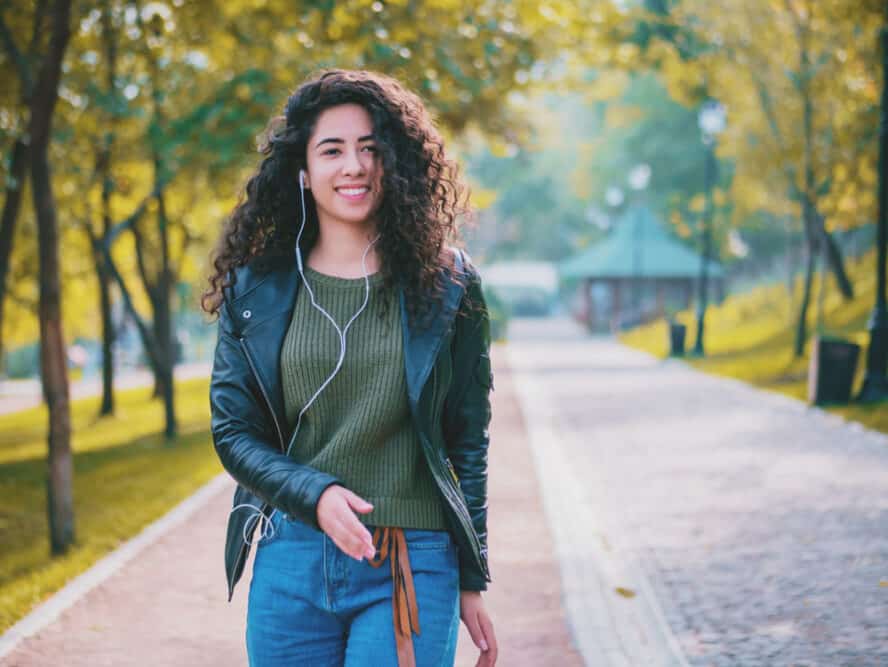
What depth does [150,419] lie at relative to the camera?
1822 centimetres

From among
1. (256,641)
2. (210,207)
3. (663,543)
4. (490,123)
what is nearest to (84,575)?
(663,543)

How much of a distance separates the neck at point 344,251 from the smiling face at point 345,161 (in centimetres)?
5

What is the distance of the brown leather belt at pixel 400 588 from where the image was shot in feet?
7.07

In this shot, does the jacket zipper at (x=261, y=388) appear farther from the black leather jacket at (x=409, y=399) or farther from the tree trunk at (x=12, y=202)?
the tree trunk at (x=12, y=202)

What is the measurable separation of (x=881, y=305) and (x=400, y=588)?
42.1 feet

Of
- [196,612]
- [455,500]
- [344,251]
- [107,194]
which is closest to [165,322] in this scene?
[107,194]

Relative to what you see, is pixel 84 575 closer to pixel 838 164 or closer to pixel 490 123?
pixel 490 123

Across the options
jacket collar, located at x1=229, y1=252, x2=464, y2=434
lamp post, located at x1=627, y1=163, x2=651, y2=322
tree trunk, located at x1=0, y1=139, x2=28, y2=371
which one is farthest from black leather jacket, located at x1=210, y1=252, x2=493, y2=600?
lamp post, located at x1=627, y1=163, x2=651, y2=322

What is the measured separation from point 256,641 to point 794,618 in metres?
3.69

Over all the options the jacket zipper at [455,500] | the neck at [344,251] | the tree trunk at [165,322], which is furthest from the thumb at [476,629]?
the tree trunk at [165,322]

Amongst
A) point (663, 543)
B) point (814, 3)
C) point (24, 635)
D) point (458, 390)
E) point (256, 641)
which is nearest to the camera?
point (256, 641)

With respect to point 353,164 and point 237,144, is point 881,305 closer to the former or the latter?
point 237,144

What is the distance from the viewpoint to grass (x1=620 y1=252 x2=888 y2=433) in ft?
58.1

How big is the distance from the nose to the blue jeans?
0.79m
